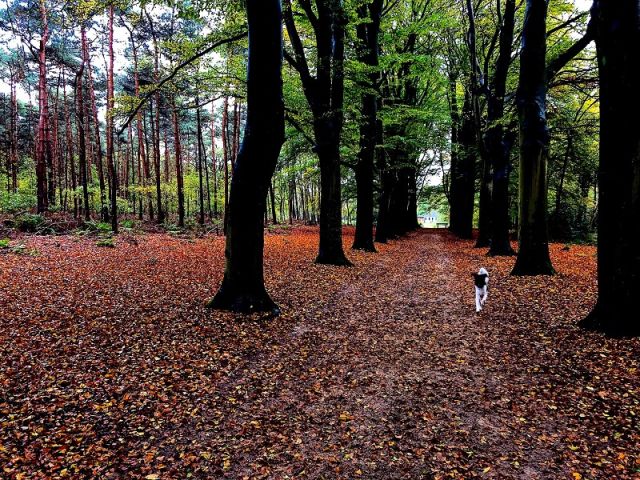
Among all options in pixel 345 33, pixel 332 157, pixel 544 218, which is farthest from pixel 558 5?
pixel 332 157

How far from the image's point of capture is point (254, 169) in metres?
6.96

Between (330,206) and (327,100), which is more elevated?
(327,100)

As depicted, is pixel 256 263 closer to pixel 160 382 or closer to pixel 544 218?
pixel 160 382

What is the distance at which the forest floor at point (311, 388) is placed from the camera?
121 inches

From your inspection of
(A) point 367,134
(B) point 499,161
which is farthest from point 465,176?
(A) point 367,134

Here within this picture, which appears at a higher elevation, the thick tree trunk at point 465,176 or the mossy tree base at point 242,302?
the thick tree trunk at point 465,176

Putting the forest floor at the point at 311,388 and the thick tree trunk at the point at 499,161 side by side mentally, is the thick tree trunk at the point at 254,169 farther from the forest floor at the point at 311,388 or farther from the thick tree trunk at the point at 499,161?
the thick tree trunk at the point at 499,161

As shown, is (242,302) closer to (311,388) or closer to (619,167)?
Result: (311,388)

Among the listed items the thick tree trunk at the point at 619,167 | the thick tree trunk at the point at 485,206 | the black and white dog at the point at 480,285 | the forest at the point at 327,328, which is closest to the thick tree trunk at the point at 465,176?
the thick tree trunk at the point at 485,206

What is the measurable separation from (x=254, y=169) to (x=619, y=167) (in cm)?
570

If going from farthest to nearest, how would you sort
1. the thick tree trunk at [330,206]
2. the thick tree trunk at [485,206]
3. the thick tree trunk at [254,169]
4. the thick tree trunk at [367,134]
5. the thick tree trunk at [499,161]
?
the thick tree trunk at [485,206] < the thick tree trunk at [367,134] < the thick tree trunk at [499,161] < the thick tree trunk at [330,206] < the thick tree trunk at [254,169]

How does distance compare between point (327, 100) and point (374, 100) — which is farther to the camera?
point (374, 100)

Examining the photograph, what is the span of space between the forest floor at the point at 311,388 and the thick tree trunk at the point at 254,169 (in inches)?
25.7

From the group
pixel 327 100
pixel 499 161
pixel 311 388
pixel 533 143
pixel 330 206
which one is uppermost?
pixel 327 100
